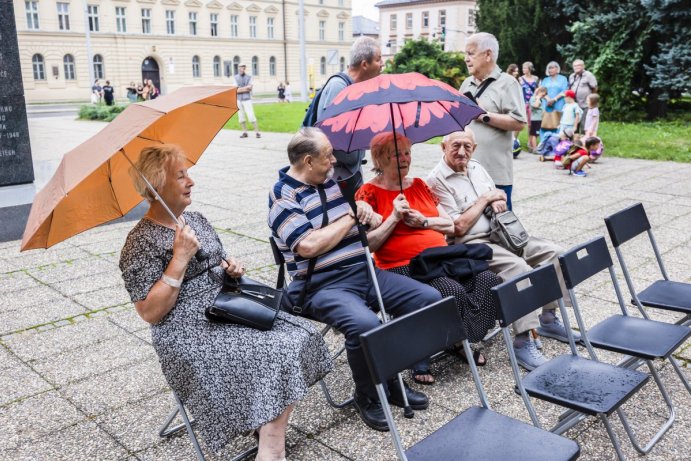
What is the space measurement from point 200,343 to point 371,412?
0.98 meters

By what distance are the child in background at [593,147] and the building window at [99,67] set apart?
47.6 metres

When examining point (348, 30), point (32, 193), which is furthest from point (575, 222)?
point (348, 30)

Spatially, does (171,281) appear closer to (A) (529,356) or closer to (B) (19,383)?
(B) (19,383)

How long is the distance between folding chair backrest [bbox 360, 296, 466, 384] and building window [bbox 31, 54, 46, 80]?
51.9 meters

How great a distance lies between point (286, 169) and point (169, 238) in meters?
0.95

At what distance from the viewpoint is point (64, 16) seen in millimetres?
49562

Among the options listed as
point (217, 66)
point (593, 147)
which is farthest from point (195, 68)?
point (593, 147)

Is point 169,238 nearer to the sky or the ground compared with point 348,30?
nearer to the ground

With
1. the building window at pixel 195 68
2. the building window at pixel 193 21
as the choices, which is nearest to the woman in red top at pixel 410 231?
the building window at pixel 195 68

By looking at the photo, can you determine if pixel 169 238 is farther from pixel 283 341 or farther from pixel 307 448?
pixel 307 448

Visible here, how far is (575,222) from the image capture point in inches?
293

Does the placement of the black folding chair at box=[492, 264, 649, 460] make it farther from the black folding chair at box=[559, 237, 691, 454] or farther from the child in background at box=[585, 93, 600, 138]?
the child in background at box=[585, 93, 600, 138]

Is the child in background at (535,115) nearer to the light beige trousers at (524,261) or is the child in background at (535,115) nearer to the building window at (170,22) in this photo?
the light beige trousers at (524,261)

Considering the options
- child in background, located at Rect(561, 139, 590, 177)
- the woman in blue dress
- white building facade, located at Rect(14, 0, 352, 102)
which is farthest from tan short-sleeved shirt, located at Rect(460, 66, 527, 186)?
white building facade, located at Rect(14, 0, 352, 102)
